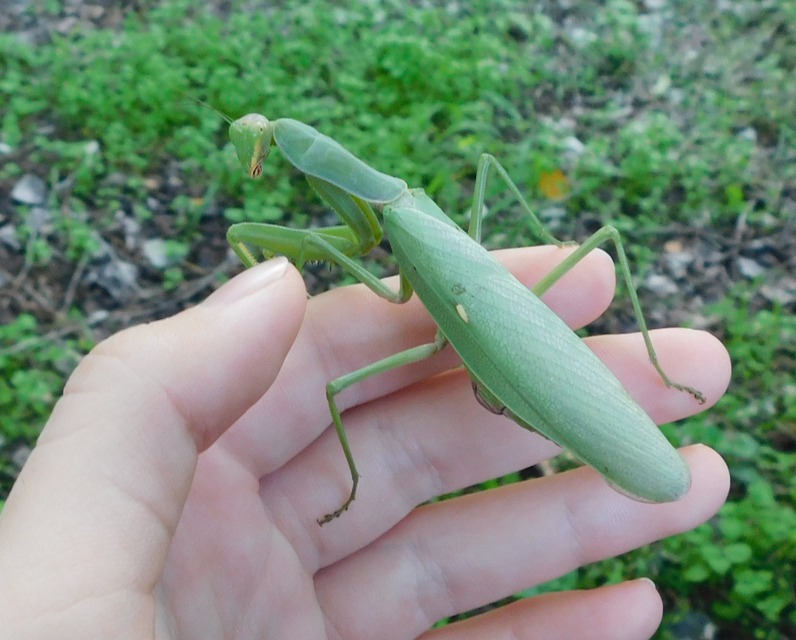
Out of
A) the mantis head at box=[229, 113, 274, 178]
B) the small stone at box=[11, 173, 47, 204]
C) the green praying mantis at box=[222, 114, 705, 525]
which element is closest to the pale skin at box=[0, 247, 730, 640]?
the green praying mantis at box=[222, 114, 705, 525]

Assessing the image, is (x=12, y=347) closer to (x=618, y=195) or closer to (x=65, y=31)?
(x=65, y=31)

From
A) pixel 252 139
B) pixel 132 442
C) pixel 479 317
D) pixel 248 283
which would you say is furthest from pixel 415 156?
pixel 132 442

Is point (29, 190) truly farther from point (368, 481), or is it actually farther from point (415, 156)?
point (368, 481)

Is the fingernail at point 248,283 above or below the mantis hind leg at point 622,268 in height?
above

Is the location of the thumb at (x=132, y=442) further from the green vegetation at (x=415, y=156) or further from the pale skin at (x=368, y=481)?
the green vegetation at (x=415, y=156)

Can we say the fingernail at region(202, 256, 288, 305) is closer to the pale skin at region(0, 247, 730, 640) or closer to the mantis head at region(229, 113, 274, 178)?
the pale skin at region(0, 247, 730, 640)

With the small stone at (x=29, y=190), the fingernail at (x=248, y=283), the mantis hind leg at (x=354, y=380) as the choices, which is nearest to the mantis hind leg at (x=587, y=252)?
the mantis hind leg at (x=354, y=380)
